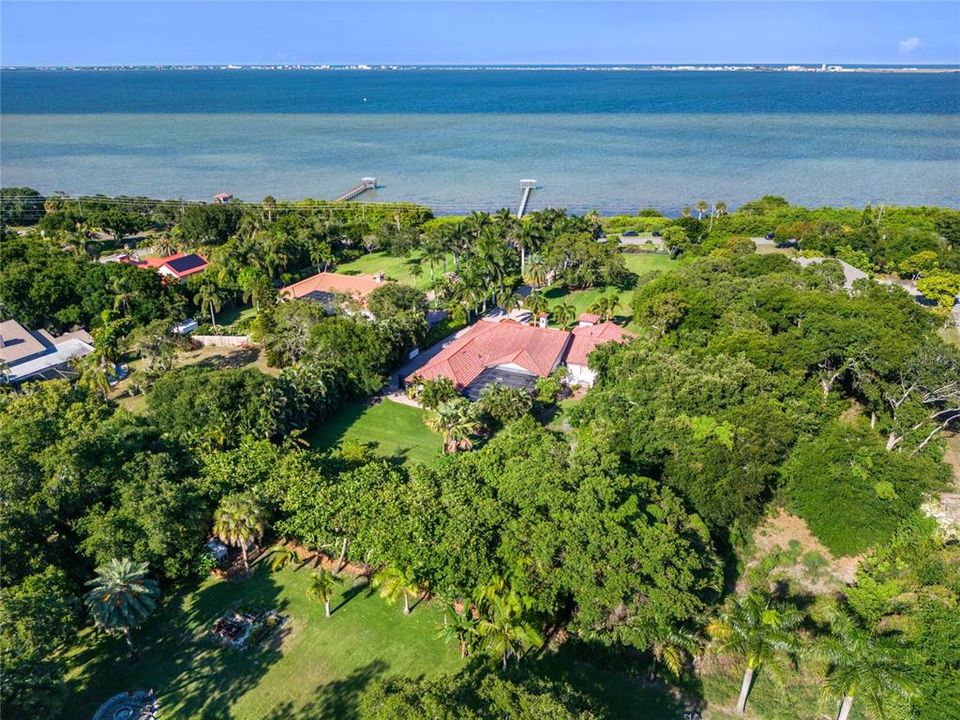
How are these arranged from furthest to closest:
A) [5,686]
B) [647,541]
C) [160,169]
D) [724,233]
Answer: [160,169]
[724,233]
[647,541]
[5,686]

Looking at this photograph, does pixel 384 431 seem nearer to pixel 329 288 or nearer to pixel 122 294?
pixel 329 288

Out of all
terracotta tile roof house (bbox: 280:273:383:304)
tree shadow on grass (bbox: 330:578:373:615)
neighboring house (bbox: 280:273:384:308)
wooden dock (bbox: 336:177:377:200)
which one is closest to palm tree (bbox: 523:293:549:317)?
neighboring house (bbox: 280:273:384:308)

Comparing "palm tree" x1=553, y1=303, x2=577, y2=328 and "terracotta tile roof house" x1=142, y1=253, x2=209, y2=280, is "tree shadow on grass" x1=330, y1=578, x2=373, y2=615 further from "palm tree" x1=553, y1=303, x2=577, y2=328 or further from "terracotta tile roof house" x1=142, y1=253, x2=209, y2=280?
"terracotta tile roof house" x1=142, y1=253, x2=209, y2=280

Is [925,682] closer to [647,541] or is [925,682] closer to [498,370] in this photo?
[647,541]

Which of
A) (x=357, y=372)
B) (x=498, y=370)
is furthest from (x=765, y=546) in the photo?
(x=357, y=372)

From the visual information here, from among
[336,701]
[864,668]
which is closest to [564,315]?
[336,701]

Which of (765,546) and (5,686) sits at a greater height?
(5,686)

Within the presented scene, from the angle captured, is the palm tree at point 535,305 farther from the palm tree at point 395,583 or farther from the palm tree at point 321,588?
the palm tree at point 321,588
